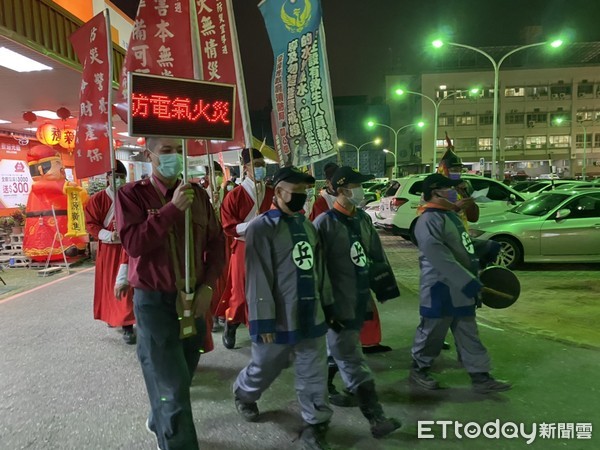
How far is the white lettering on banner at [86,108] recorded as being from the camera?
197 inches

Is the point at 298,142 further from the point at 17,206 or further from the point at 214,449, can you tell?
the point at 17,206

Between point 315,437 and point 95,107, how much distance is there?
3.99 metres

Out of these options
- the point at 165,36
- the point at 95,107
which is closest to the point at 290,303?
the point at 165,36

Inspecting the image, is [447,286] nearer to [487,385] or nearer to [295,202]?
[487,385]

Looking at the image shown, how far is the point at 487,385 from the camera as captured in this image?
3715 millimetres

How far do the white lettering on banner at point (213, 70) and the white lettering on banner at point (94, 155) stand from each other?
1.41 meters

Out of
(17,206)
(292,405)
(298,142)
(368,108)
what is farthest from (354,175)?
(368,108)

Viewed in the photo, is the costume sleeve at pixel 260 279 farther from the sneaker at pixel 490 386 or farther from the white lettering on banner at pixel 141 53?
→ the white lettering on banner at pixel 141 53

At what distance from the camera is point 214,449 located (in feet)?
9.88

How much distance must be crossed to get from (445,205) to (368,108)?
227 ft

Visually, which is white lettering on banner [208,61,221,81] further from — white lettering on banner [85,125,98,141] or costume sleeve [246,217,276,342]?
costume sleeve [246,217,276,342]

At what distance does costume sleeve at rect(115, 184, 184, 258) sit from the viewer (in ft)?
8.30

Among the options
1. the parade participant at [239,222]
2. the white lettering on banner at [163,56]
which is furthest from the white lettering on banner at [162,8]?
the parade participant at [239,222]

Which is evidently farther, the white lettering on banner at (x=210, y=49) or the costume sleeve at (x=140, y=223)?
the white lettering on banner at (x=210, y=49)
